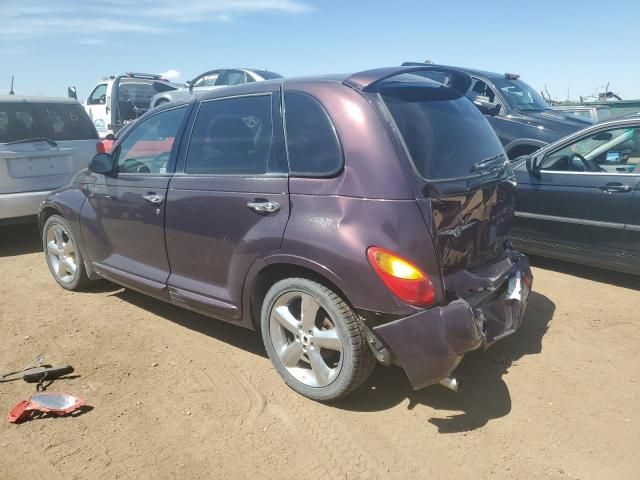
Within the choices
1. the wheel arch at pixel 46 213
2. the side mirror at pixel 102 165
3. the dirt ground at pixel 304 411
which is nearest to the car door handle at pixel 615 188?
the dirt ground at pixel 304 411

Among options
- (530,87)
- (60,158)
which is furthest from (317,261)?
(530,87)

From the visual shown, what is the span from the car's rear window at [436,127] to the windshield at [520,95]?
193 inches

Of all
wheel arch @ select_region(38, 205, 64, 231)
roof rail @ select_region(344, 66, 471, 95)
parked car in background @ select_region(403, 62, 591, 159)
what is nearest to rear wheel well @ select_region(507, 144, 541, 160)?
parked car in background @ select_region(403, 62, 591, 159)

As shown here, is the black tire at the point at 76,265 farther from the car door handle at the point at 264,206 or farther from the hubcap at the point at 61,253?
the car door handle at the point at 264,206

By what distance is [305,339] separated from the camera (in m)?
3.03

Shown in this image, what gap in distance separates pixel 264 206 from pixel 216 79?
9786 millimetres

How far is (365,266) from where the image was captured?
260 centimetres

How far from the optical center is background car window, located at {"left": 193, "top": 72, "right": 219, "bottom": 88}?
12.1 m

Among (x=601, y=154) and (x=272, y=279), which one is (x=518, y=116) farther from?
(x=272, y=279)

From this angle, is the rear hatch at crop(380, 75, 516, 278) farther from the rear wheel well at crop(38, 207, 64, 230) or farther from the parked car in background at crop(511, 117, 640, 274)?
the rear wheel well at crop(38, 207, 64, 230)

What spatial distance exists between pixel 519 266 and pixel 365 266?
1330 mm

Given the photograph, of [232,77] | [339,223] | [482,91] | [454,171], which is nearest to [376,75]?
[454,171]

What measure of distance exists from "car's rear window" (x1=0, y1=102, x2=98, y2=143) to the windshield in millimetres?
5910

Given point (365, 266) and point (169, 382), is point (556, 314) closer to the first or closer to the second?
point (365, 266)
